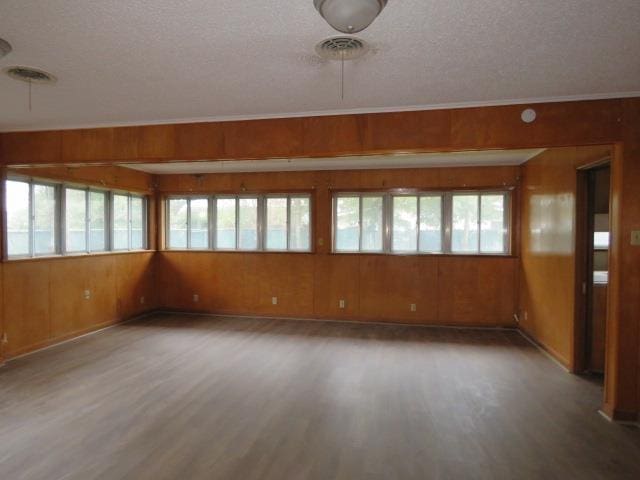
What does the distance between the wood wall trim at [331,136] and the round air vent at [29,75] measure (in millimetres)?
1065

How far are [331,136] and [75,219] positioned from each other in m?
4.21

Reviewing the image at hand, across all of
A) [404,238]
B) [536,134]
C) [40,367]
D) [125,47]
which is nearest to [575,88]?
[536,134]

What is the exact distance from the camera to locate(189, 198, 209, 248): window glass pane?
271 inches

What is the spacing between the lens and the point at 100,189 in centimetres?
575

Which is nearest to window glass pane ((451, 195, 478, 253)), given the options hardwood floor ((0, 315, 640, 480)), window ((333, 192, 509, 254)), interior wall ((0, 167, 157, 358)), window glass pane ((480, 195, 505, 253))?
window ((333, 192, 509, 254))

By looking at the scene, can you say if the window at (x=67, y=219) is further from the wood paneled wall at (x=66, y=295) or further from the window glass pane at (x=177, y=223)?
the window glass pane at (x=177, y=223)

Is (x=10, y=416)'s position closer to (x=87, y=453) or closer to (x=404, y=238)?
(x=87, y=453)


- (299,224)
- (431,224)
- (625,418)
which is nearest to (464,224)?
(431,224)

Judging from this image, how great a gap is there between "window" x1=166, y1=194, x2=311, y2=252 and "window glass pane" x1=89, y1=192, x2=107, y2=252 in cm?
126

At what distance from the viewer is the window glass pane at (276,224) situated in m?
6.55

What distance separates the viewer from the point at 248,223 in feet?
22.0

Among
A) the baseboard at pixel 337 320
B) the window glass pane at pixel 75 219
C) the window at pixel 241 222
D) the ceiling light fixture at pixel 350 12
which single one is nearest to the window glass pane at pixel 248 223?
the window at pixel 241 222

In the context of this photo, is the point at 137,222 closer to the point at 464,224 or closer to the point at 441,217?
the point at 441,217

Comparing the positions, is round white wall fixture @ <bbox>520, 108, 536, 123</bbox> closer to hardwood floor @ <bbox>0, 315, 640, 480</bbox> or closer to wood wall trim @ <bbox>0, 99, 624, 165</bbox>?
wood wall trim @ <bbox>0, 99, 624, 165</bbox>
